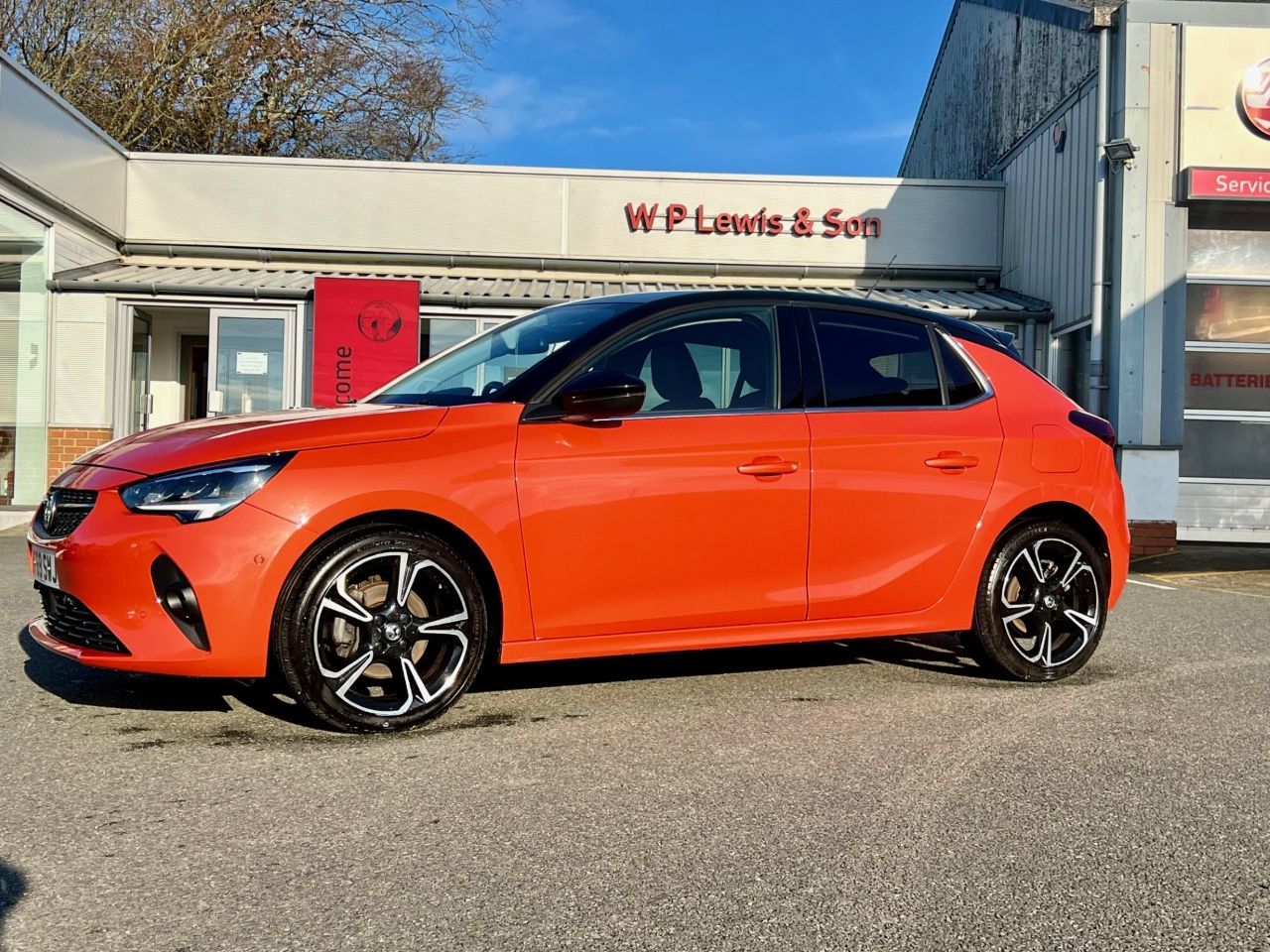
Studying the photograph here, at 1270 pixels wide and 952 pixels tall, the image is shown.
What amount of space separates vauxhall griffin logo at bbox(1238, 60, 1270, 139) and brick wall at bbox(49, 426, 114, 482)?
13552 millimetres

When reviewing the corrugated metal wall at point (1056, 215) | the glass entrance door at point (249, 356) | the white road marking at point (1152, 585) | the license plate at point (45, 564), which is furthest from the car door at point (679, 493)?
the glass entrance door at point (249, 356)

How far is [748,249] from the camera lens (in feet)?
53.5

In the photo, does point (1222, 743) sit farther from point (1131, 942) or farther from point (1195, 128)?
point (1195, 128)

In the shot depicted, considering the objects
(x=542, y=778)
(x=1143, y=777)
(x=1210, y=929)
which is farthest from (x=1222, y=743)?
(x=542, y=778)

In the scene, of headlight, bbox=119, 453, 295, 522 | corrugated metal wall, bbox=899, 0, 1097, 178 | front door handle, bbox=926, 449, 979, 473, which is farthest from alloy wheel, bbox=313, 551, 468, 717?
corrugated metal wall, bbox=899, 0, 1097, 178

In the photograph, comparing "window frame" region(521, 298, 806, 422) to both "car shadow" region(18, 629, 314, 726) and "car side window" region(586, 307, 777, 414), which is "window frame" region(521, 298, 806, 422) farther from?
"car shadow" region(18, 629, 314, 726)

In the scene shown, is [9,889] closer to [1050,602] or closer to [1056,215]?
[1050,602]

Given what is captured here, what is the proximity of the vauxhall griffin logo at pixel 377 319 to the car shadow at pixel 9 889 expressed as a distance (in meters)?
12.7

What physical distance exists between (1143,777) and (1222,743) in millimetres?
630

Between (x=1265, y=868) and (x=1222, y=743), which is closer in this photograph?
(x=1265, y=868)

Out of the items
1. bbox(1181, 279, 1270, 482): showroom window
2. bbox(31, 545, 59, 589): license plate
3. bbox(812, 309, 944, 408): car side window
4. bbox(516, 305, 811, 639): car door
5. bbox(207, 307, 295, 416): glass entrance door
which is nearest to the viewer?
bbox(31, 545, 59, 589): license plate

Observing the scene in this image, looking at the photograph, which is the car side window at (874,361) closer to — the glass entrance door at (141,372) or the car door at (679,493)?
the car door at (679,493)

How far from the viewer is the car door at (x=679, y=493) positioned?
4.03 metres

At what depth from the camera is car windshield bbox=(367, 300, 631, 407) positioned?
4320 mm
